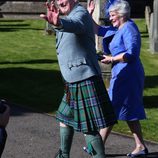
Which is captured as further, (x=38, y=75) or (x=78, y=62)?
(x=38, y=75)

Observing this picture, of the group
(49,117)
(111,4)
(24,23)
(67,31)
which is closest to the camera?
(67,31)

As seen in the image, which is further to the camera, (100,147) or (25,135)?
(25,135)

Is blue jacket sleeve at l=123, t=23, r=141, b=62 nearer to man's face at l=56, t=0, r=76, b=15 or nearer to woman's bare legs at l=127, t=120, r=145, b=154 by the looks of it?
woman's bare legs at l=127, t=120, r=145, b=154

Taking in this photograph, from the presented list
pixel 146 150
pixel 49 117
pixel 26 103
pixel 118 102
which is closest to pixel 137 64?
pixel 118 102

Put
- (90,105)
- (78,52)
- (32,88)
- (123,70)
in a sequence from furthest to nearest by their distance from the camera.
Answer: (32,88), (123,70), (90,105), (78,52)

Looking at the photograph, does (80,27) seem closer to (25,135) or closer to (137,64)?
(137,64)

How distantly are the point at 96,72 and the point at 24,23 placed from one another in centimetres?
1885

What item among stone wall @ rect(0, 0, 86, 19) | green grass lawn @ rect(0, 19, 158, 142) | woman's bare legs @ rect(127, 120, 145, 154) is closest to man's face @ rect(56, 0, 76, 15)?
woman's bare legs @ rect(127, 120, 145, 154)

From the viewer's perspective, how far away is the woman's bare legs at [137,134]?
6.79m

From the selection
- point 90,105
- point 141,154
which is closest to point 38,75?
point 141,154

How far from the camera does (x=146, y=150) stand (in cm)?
694

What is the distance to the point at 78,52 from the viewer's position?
219 inches

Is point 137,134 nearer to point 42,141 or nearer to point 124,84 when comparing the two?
point 124,84

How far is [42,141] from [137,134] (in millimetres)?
1244
